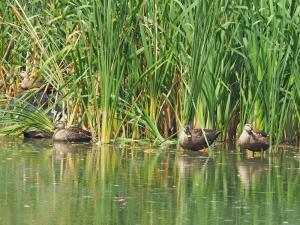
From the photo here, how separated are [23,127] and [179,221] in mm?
6167

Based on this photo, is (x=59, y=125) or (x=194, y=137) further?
(x=59, y=125)

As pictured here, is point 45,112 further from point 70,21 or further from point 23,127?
point 70,21

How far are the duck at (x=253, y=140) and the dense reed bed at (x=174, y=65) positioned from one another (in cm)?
17

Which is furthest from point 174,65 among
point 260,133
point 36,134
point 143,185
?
point 143,185

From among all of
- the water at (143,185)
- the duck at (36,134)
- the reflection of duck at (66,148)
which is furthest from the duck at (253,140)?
the duck at (36,134)

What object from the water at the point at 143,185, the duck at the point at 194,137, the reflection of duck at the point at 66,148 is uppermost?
the duck at the point at 194,137

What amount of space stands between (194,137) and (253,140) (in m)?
0.71

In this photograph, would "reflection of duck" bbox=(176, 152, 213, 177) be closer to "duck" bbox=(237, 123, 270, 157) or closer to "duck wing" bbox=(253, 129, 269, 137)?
"duck" bbox=(237, 123, 270, 157)

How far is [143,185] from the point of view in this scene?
9.94 metres

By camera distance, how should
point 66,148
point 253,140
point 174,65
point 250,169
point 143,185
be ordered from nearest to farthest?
point 143,185 < point 250,169 < point 253,140 < point 174,65 < point 66,148

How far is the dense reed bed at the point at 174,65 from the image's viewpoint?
1218 centimetres

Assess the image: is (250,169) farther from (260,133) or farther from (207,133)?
(207,133)

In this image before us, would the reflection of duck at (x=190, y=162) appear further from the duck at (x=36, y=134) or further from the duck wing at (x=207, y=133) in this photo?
the duck at (x=36, y=134)

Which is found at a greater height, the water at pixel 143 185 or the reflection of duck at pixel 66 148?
the reflection of duck at pixel 66 148
